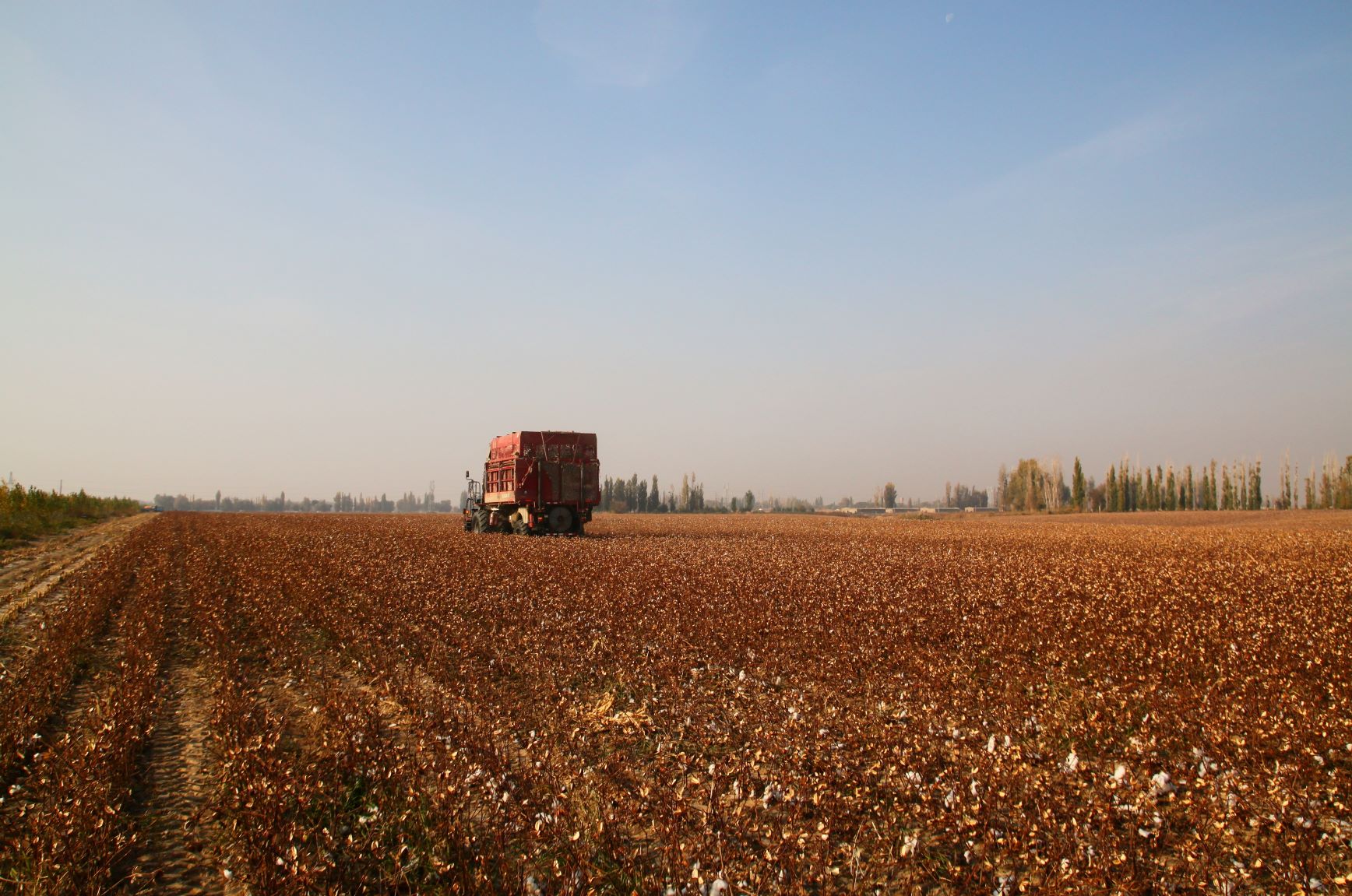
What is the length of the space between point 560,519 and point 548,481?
162 centimetres

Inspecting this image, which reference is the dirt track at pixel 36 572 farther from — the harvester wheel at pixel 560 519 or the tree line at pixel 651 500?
the tree line at pixel 651 500

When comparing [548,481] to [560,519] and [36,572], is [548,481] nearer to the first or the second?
[560,519]

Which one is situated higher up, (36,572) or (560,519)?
(560,519)

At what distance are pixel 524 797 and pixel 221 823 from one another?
6.12 ft

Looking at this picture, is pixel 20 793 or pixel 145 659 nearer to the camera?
pixel 20 793

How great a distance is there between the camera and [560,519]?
2938cm

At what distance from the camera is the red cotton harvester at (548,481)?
1145 inches

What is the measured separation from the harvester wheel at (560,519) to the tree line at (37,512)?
19435 millimetres

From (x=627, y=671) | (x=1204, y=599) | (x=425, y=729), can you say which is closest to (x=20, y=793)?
(x=425, y=729)

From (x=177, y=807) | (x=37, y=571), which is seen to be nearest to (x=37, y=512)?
(x=37, y=571)

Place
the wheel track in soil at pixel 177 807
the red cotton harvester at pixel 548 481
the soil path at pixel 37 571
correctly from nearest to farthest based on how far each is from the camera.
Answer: the wheel track in soil at pixel 177 807 → the soil path at pixel 37 571 → the red cotton harvester at pixel 548 481

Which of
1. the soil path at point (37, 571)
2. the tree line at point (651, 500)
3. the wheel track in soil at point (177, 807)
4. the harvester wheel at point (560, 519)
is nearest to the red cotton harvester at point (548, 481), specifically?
the harvester wheel at point (560, 519)

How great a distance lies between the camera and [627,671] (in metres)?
7.80

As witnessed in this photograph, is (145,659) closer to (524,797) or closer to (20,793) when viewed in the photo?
(20,793)
